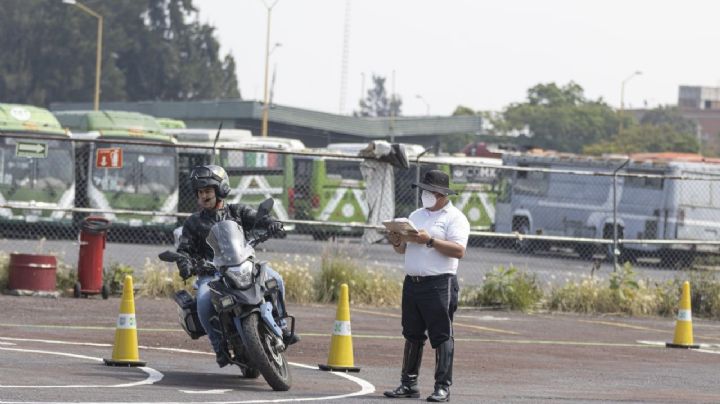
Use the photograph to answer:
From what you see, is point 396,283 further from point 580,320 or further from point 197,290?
point 197,290

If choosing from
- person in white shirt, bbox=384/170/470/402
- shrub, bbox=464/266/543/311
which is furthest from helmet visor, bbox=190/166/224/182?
shrub, bbox=464/266/543/311

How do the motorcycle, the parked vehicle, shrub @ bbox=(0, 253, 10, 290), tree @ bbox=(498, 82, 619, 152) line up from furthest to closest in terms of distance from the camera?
tree @ bbox=(498, 82, 619, 152)
the parked vehicle
shrub @ bbox=(0, 253, 10, 290)
the motorcycle

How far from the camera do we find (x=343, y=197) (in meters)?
37.6

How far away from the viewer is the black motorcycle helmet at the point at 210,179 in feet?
40.4

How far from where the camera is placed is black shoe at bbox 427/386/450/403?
38.1 feet

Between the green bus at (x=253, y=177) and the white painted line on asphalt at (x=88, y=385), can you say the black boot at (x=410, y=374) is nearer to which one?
the white painted line on asphalt at (x=88, y=385)

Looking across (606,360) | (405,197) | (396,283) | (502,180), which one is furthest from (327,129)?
(606,360)

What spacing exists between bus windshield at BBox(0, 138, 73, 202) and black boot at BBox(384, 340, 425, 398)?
2093cm

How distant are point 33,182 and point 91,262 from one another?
563 inches

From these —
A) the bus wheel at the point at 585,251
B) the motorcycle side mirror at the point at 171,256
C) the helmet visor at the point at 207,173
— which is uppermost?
the helmet visor at the point at 207,173

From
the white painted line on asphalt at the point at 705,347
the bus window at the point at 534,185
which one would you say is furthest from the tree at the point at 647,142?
the white painted line on asphalt at the point at 705,347

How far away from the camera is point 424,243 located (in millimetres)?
11703

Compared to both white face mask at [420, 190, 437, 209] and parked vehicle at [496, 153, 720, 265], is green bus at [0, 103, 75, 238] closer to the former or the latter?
parked vehicle at [496, 153, 720, 265]

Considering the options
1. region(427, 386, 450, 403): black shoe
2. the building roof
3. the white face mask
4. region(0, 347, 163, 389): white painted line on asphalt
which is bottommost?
region(0, 347, 163, 389): white painted line on asphalt
